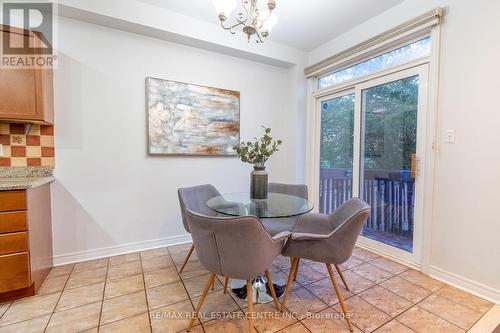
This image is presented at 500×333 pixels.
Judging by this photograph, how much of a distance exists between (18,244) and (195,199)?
1.31 m

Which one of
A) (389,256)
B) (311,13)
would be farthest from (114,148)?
(389,256)

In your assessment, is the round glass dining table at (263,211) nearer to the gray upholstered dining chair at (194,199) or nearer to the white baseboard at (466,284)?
the gray upholstered dining chair at (194,199)

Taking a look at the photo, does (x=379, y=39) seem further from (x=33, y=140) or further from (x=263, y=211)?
(x=33, y=140)

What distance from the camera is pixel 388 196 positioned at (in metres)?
2.61

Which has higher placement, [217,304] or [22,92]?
[22,92]

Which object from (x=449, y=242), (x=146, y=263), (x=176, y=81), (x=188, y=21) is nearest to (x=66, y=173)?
(x=146, y=263)

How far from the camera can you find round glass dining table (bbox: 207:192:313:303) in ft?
5.57

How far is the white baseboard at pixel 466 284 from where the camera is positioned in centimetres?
176

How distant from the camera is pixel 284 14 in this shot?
253 cm

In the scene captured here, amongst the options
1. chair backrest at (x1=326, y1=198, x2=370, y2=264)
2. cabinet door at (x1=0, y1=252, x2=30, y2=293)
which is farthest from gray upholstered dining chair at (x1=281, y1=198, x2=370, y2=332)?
cabinet door at (x1=0, y1=252, x2=30, y2=293)

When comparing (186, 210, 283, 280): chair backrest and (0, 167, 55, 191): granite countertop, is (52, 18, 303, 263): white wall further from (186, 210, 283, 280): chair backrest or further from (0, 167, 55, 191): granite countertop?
(186, 210, 283, 280): chair backrest

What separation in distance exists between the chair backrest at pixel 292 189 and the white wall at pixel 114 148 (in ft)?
2.75
